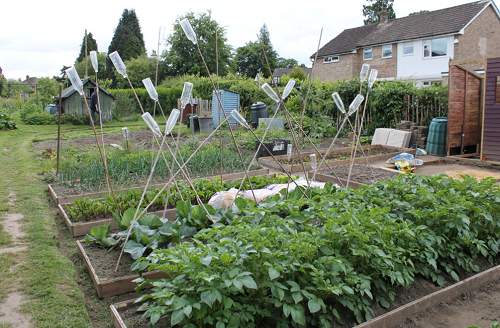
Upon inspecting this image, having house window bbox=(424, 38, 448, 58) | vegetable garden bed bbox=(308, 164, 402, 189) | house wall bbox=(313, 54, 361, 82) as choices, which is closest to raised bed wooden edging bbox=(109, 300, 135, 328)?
vegetable garden bed bbox=(308, 164, 402, 189)

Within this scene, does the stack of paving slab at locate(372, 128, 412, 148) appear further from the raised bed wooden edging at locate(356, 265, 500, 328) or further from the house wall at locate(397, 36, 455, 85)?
the house wall at locate(397, 36, 455, 85)

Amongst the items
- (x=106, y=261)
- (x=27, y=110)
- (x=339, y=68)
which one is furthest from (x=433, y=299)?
(x=339, y=68)

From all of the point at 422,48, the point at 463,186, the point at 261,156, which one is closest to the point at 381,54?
the point at 422,48

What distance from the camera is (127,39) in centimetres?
4394

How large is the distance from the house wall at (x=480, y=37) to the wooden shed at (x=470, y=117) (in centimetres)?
1417

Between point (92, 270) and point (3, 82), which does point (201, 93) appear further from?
point (3, 82)

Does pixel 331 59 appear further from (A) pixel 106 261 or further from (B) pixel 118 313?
(B) pixel 118 313

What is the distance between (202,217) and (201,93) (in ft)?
57.7

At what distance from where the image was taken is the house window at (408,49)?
22453 mm

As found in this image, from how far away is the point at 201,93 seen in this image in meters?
20.0

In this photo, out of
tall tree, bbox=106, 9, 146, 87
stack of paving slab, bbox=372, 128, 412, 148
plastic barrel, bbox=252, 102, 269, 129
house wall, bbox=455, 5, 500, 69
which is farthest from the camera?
tall tree, bbox=106, 9, 146, 87

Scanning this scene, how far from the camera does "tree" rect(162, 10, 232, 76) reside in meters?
37.9

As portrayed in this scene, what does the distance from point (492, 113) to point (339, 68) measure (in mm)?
20747

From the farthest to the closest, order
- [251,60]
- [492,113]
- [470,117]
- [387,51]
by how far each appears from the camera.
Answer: [251,60] < [387,51] < [470,117] < [492,113]
